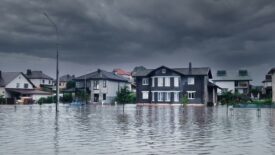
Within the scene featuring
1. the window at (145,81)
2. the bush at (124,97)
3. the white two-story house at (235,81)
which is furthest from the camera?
the white two-story house at (235,81)

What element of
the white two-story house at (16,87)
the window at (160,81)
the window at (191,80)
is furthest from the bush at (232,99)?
the white two-story house at (16,87)

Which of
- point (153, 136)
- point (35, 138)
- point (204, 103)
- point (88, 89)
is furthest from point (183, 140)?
point (88, 89)

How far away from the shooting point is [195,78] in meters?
77.0

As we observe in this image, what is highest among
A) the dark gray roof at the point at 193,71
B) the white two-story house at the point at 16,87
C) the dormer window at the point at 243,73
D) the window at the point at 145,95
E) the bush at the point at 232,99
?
the dormer window at the point at 243,73

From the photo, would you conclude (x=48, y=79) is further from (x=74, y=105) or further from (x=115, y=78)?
(x=74, y=105)

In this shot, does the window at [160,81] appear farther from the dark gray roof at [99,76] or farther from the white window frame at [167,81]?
the dark gray roof at [99,76]

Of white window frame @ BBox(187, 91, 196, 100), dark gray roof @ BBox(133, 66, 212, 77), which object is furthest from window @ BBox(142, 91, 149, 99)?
white window frame @ BBox(187, 91, 196, 100)

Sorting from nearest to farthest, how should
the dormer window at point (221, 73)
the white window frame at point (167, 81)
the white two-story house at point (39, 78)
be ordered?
the white window frame at point (167, 81) → the dormer window at point (221, 73) → the white two-story house at point (39, 78)

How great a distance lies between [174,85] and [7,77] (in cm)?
4209

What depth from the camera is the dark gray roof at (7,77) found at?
298 ft

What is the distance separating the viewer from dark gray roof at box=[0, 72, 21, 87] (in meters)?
90.8

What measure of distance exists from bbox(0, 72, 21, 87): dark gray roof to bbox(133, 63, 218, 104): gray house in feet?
106

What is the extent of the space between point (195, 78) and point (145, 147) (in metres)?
64.9

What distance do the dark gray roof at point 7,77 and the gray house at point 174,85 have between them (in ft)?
106
